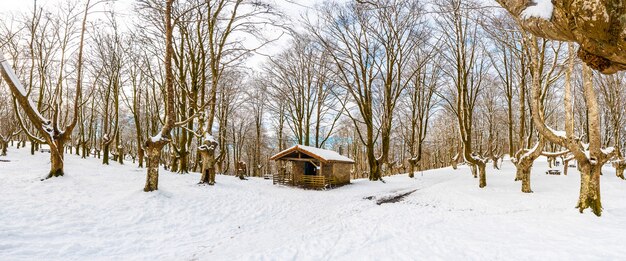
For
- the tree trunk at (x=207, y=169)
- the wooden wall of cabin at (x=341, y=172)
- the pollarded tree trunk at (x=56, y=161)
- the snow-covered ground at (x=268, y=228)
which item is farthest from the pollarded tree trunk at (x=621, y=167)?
the pollarded tree trunk at (x=56, y=161)

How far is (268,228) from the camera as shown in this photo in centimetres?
759

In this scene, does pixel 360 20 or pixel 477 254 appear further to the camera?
pixel 360 20

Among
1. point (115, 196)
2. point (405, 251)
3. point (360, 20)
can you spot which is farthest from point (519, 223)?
point (360, 20)

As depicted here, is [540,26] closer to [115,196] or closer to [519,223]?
[519,223]

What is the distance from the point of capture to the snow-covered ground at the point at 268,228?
5.11 metres

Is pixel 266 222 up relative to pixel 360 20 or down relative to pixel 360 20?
down

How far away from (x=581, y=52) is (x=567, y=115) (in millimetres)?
8344

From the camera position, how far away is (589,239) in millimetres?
5414

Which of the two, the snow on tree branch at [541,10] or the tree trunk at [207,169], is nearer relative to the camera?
the snow on tree branch at [541,10]

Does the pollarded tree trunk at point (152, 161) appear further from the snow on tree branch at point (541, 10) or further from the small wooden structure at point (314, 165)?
the snow on tree branch at point (541, 10)

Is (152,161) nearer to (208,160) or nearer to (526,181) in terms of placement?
(208,160)

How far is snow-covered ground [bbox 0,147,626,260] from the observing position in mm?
5109

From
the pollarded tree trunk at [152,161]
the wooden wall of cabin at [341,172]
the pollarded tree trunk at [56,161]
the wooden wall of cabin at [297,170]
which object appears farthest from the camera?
the wooden wall of cabin at [341,172]

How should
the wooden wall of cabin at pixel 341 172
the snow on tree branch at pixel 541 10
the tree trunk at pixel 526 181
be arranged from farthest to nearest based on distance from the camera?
the wooden wall of cabin at pixel 341 172
the tree trunk at pixel 526 181
the snow on tree branch at pixel 541 10
